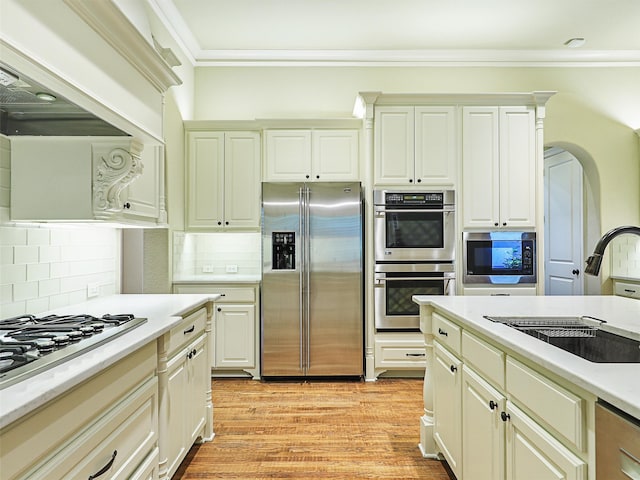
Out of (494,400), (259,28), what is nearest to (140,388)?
(494,400)

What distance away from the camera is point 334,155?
4145 mm

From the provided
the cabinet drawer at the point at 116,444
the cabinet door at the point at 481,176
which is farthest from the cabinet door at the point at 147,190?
the cabinet door at the point at 481,176

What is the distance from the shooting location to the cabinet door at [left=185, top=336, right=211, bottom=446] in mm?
2307

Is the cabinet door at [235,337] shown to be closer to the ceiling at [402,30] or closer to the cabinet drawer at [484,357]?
the cabinet drawer at [484,357]

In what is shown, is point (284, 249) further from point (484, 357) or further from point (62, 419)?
point (62, 419)

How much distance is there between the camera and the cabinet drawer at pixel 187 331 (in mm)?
2017

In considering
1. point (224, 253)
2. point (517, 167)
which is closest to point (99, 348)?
point (224, 253)

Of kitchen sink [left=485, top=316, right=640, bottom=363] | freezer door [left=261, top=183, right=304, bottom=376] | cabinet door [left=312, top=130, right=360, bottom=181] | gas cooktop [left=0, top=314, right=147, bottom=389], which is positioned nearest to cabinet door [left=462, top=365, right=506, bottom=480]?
kitchen sink [left=485, top=316, right=640, bottom=363]

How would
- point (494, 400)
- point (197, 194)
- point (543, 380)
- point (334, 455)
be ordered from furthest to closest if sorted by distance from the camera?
1. point (197, 194)
2. point (334, 455)
3. point (494, 400)
4. point (543, 380)

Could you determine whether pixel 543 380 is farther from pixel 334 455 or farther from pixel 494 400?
pixel 334 455

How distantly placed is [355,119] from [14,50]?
335 cm

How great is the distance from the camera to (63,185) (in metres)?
1.93

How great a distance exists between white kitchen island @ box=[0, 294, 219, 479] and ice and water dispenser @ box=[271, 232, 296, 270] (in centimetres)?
123

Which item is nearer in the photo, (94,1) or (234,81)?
(94,1)
